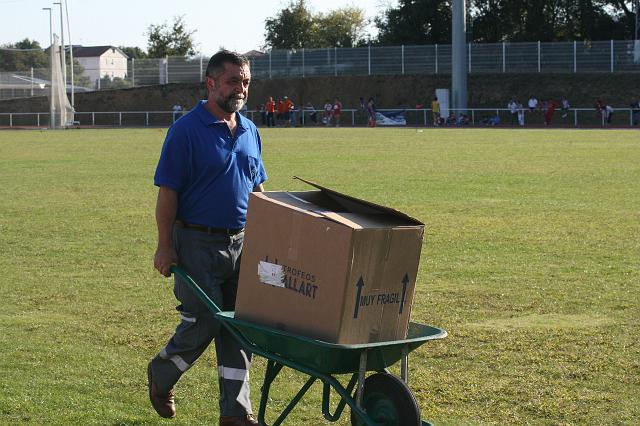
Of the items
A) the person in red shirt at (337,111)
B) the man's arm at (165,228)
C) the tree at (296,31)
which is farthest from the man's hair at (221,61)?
the tree at (296,31)

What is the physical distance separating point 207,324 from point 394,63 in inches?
2778

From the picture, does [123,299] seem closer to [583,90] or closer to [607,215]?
[607,215]

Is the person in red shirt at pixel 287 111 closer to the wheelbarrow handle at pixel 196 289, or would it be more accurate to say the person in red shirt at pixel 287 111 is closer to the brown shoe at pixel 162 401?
the brown shoe at pixel 162 401

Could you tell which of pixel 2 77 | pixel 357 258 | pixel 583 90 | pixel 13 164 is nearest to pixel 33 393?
pixel 357 258

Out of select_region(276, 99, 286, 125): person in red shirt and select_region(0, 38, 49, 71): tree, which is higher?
select_region(0, 38, 49, 71): tree

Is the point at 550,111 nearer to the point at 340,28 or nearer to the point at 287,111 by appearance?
the point at 287,111

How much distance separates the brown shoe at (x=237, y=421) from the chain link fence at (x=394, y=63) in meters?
65.7

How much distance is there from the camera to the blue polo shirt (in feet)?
20.5

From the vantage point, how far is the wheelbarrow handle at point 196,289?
5.91 m

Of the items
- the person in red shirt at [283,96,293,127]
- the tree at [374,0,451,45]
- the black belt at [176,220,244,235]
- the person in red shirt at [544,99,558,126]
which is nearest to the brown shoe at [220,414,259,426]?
the black belt at [176,220,244,235]

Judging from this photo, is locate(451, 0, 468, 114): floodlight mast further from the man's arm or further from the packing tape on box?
the packing tape on box

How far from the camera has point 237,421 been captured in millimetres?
6188

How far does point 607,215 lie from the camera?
16.9 metres

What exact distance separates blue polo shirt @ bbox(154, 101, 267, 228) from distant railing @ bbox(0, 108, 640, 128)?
2217 inches
